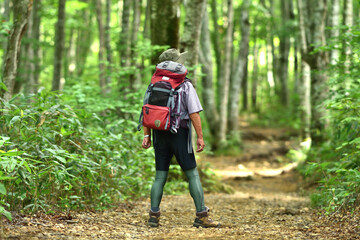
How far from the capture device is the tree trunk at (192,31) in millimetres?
9500

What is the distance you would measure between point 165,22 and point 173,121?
4449 millimetres

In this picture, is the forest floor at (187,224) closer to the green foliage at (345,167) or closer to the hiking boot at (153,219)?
the hiking boot at (153,219)

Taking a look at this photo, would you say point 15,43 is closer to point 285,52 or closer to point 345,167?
point 345,167

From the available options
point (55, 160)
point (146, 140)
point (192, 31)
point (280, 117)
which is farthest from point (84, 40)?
point (146, 140)

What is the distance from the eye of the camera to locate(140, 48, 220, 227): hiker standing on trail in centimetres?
481

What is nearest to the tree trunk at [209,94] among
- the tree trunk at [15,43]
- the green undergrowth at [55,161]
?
the green undergrowth at [55,161]

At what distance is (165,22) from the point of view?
28.6ft

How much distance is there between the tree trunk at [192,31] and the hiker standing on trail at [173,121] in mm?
4514

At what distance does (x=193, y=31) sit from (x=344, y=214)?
5919 mm

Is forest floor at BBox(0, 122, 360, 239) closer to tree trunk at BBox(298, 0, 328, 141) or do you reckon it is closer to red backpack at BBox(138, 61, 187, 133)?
red backpack at BBox(138, 61, 187, 133)

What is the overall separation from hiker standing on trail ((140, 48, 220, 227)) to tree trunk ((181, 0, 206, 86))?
4514 mm

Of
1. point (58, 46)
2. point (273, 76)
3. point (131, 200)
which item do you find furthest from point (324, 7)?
point (273, 76)

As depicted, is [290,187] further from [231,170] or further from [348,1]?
[348,1]

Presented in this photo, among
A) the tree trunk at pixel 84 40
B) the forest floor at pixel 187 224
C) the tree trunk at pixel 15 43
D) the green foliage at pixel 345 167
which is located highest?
the tree trunk at pixel 84 40
